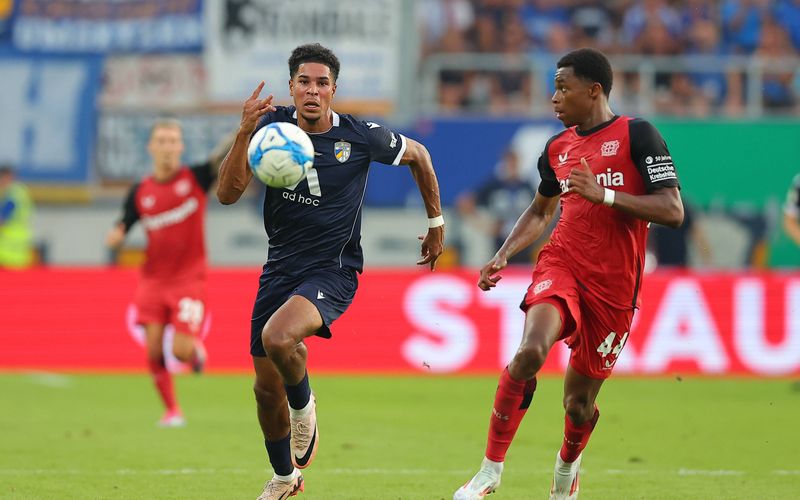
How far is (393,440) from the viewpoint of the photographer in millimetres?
10836

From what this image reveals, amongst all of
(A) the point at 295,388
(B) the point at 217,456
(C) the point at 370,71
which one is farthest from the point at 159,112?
(A) the point at 295,388

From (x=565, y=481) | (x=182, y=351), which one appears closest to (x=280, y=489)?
(x=565, y=481)

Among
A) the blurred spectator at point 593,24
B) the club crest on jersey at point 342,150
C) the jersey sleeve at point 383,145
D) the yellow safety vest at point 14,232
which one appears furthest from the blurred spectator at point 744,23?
the club crest on jersey at point 342,150

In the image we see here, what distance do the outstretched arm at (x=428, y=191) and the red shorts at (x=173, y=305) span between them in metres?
4.85

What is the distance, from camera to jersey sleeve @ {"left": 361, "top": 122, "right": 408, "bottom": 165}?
298 inches

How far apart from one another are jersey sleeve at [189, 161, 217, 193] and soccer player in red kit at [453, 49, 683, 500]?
5.50 meters

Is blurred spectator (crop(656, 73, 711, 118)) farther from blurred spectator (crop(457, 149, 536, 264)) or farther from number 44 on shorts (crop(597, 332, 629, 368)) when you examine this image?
number 44 on shorts (crop(597, 332, 629, 368))

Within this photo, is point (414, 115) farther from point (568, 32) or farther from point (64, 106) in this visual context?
point (64, 106)

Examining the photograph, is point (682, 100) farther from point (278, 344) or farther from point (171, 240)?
point (278, 344)

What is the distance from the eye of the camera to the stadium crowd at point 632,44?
20.0 meters

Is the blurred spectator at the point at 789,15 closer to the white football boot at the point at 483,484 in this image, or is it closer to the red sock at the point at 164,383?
the red sock at the point at 164,383

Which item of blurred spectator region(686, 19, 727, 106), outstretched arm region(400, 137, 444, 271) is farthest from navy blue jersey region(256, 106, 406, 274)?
blurred spectator region(686, 19, 727, 106)

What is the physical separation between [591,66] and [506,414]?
2.05 metres

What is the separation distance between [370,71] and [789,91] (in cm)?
665
